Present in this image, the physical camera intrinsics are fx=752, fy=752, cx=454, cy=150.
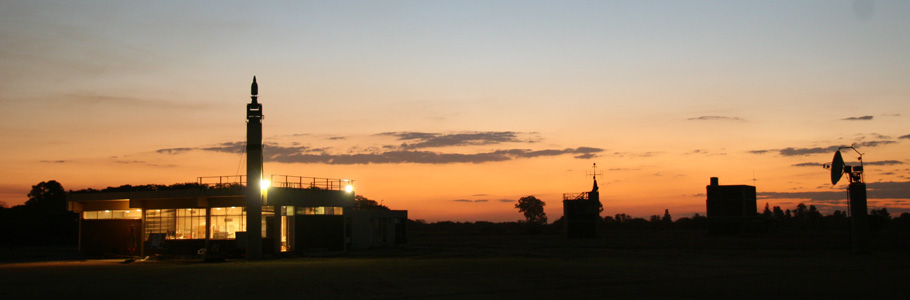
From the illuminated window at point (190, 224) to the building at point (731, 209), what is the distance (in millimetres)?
71913

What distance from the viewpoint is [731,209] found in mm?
101625

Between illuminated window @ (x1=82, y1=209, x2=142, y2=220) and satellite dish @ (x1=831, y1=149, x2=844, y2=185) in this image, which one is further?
illuminated window @ (x1=82, y1=209, x2=142, y2=220)

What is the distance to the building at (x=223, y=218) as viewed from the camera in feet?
153

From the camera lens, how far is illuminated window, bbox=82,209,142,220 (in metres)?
53.4

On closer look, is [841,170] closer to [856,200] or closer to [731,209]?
[856,200]

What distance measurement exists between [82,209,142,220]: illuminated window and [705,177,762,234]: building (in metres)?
74.5

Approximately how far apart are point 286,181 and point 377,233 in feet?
48.3

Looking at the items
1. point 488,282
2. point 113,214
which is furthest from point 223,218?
point 488,282

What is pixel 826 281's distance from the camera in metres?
26.8

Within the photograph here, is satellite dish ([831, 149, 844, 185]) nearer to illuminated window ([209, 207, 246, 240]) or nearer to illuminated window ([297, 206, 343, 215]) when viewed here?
illuminated window ([297, 206, 343, 215])

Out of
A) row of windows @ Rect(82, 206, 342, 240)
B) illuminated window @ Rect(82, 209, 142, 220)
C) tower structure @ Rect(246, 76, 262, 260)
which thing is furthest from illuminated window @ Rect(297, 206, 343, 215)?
illuminated window @ Rect(82, 209, 142, 220)

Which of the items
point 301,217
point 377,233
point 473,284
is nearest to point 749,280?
point 473,284

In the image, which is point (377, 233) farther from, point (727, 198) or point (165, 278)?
point (727, 198)

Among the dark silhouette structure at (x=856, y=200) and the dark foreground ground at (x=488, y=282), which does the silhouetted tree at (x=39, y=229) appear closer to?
the dark foreground ground at (x=488, y=282)
